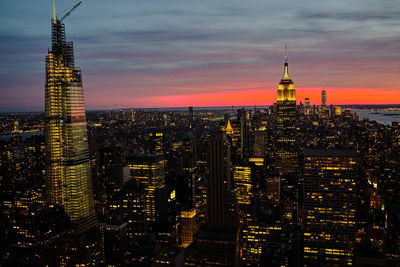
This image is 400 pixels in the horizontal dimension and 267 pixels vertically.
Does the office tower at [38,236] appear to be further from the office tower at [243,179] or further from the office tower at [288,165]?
the office tower at [243,179]

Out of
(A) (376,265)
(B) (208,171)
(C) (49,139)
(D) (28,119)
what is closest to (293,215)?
(B) (208,171)

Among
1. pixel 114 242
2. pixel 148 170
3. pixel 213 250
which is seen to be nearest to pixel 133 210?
pixel 114 242

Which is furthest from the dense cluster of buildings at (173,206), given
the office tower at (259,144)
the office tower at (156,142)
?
the office tower at (259,144)

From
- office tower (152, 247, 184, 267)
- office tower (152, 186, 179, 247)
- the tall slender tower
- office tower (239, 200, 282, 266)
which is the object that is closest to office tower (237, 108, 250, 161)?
office tower (152, 186, 179, 247)

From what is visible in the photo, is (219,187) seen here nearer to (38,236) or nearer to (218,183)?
(218,183)

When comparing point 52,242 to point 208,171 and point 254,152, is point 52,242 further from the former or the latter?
point 254,152

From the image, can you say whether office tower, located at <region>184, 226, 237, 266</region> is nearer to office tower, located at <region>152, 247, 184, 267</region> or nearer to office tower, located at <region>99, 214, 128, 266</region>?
office tower, located at <region>152, 247, 184, 267</region>
